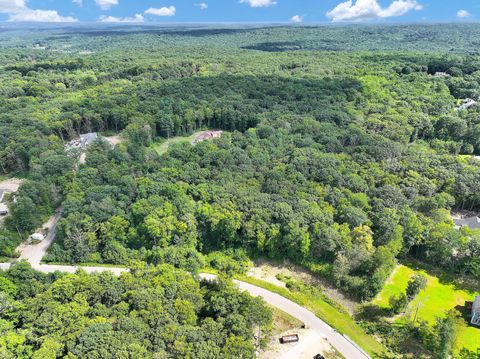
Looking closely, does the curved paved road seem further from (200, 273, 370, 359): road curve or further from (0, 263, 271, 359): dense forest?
(0, 263, 271, 359): dense forest

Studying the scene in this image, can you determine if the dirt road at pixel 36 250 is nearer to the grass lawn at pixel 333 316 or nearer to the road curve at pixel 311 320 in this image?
the road curve at pixel 311 320

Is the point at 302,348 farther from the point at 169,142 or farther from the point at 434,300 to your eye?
the point at 169,142

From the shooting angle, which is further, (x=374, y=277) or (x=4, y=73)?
(x=4, y=73)

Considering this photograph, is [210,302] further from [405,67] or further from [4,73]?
[4,73]

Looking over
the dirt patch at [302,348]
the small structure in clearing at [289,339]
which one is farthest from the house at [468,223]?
the small structure in clearing at [289,339]

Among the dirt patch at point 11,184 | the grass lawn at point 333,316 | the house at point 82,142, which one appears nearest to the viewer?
the grass lawn at point 333,316

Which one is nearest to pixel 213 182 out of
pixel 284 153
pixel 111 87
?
pixel 284 153
